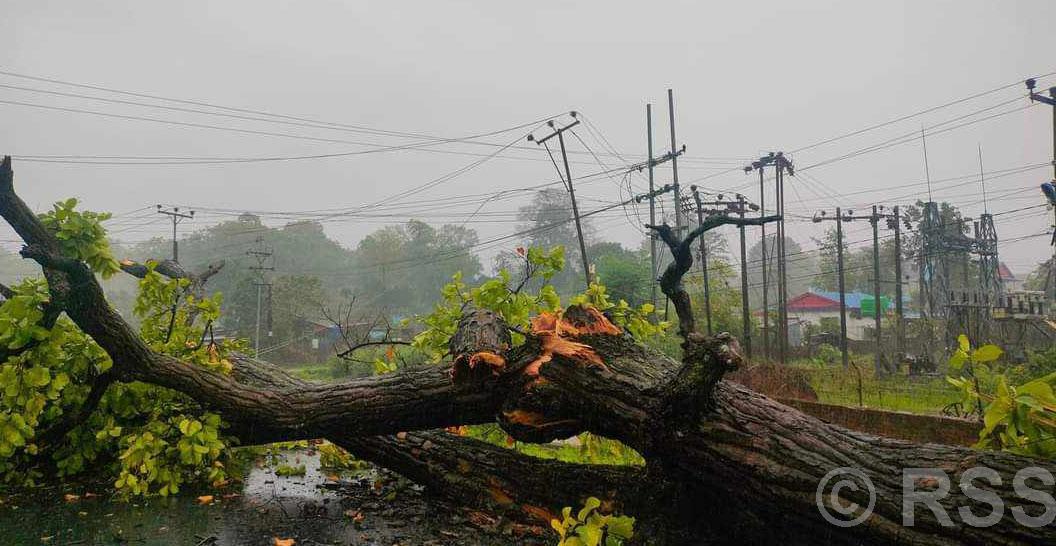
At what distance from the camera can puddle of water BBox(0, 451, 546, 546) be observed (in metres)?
3.61

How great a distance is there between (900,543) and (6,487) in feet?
19.0

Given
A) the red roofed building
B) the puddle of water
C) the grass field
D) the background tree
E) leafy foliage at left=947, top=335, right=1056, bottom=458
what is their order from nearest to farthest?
leafy foliage at left=947, top=335, right=1056, bottom=458 < the puddle of water < the grass field < the red roofed building < the background tree

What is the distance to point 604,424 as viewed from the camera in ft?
10.3

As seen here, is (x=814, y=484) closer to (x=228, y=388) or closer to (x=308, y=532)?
(x=308, y=532)

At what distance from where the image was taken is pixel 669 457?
291 cm

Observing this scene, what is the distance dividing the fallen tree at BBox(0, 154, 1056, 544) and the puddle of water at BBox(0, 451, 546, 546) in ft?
0.99

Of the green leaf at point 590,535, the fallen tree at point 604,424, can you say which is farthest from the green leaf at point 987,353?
the green leaf at point 590,535

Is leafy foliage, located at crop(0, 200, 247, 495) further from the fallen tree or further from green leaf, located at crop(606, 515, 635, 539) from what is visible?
green leaf, located at crop(606, 515, 635, 539)

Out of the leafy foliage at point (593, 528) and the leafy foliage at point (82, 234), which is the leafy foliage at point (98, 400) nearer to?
the leafy foliage at point (82, 234)

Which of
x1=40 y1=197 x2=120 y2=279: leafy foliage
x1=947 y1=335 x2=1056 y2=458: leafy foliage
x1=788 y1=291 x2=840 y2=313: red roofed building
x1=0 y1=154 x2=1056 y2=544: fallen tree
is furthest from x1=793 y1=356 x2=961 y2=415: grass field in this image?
x1=788 y1=291 x2=840 y2=313: red roofed building

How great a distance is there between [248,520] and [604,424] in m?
2.51

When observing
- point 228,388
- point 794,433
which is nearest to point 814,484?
point 794,433

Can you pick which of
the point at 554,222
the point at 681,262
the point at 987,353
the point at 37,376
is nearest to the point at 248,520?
the point at 37,376

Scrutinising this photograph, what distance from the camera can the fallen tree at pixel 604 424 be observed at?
234 cm
